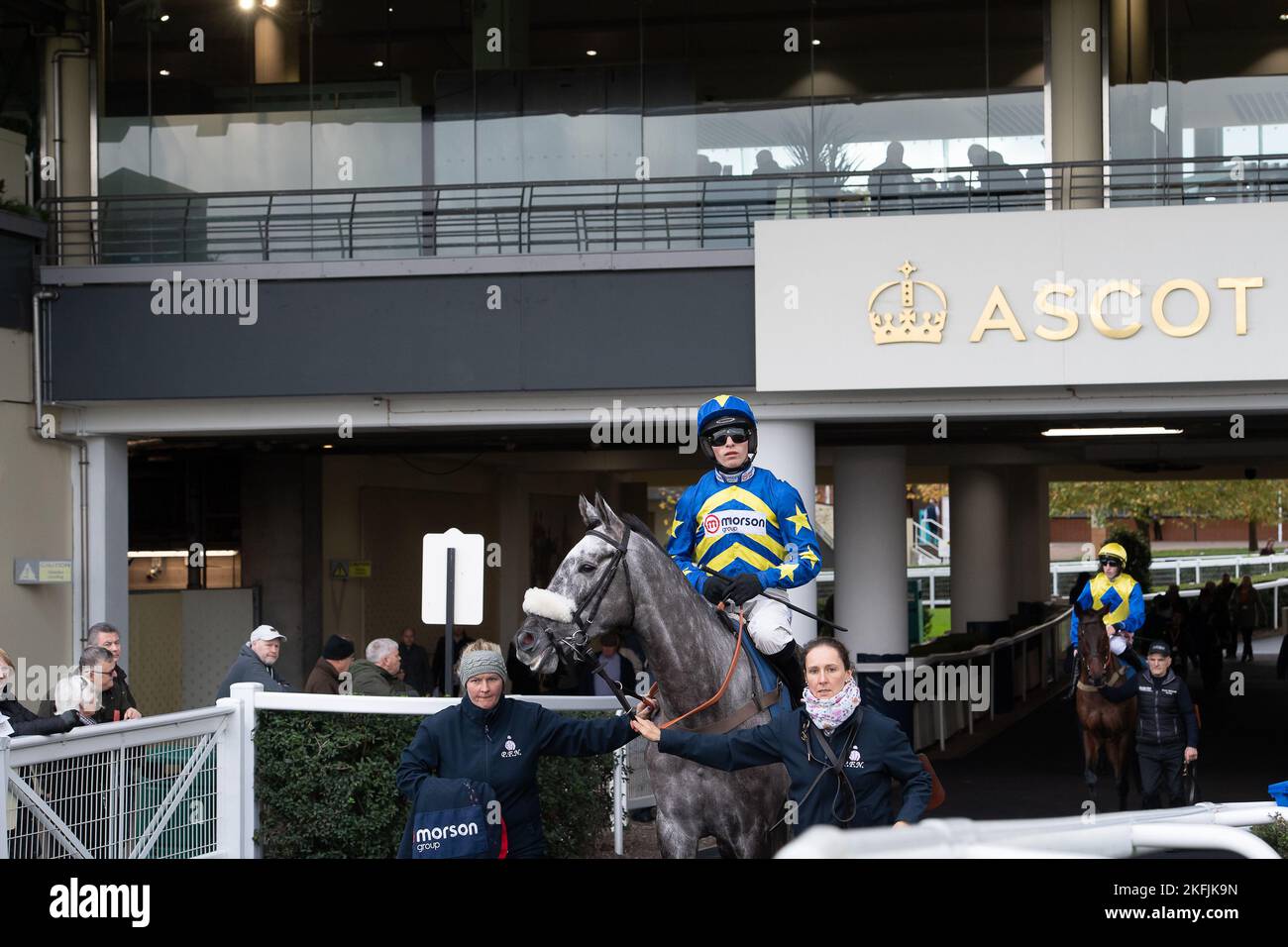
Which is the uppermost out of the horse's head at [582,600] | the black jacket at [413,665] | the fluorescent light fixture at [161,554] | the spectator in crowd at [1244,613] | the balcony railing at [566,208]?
the balcony railing at [566,208]

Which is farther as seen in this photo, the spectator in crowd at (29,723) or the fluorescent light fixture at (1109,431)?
the fluorescent light fixture at (1109,431)

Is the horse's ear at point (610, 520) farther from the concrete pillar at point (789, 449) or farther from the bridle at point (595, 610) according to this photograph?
the concrete pillar at point (789, 449)

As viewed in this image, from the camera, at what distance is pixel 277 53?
53.4 feet

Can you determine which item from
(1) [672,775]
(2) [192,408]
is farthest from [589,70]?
(1) [672,775]

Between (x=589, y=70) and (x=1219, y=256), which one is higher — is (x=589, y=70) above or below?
above

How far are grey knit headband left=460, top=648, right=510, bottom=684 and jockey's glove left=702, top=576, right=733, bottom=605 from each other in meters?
1.00

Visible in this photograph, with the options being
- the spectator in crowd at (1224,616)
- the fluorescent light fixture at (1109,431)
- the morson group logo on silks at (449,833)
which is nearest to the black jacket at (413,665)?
the fluorescent light fixture at (1109,431)

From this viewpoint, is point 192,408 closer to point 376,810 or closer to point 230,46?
point 230,46

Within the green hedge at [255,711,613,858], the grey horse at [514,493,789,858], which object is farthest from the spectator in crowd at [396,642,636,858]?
the green hedge at [255,711,613,858]

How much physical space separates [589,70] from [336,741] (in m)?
8.55

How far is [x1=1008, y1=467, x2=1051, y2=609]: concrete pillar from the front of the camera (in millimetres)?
30297

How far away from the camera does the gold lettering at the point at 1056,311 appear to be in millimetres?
13461

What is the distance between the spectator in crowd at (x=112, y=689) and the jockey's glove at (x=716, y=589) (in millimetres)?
4098
